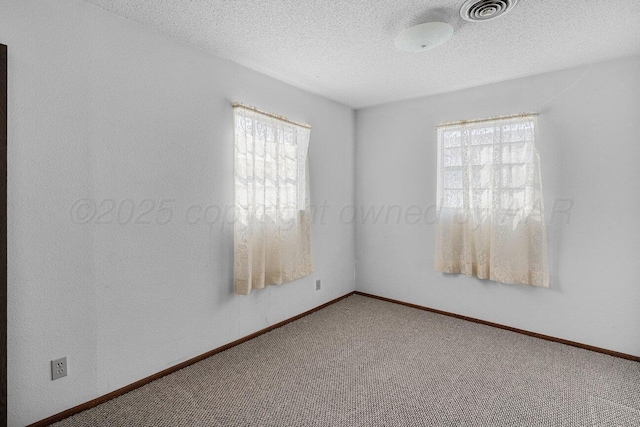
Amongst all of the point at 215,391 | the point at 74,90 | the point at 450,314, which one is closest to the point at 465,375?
the point at 450,314

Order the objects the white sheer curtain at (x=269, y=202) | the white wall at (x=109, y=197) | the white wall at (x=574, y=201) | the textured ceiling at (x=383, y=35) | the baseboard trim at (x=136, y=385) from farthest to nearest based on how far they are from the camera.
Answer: the white sheer curtain at (x=269, y=202) < the white wall at (x=574, y=201) < the textured ceiling at (x=383, y=35) < the baseboard trim at (x=136, y=385) < the white wall at (x=109, y=197)

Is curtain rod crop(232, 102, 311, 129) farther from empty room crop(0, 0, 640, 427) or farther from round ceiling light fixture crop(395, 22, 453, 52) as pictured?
round ceiling light fixture crop(395, 22, 453, 52)

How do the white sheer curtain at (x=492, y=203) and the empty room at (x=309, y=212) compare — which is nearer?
the empty room at (x=309, y=212)

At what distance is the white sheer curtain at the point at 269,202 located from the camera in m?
2.78

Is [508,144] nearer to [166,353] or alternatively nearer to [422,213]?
[422,213]

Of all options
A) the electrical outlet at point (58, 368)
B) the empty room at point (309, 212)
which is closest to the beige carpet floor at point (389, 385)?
the empty room at point (309, 212)

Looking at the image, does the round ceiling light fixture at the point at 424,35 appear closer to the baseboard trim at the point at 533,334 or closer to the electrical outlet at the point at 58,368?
the baseboard trim at the point at 533,334

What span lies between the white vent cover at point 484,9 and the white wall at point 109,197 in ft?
5.86

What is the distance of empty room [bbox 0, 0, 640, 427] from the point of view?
6.17 ft

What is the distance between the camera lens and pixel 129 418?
1.91m

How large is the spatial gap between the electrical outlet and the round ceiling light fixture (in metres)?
2.85

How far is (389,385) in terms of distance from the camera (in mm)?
2258

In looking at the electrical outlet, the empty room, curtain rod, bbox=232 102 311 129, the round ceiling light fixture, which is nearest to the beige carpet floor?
the empty room

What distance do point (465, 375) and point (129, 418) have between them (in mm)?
2200
